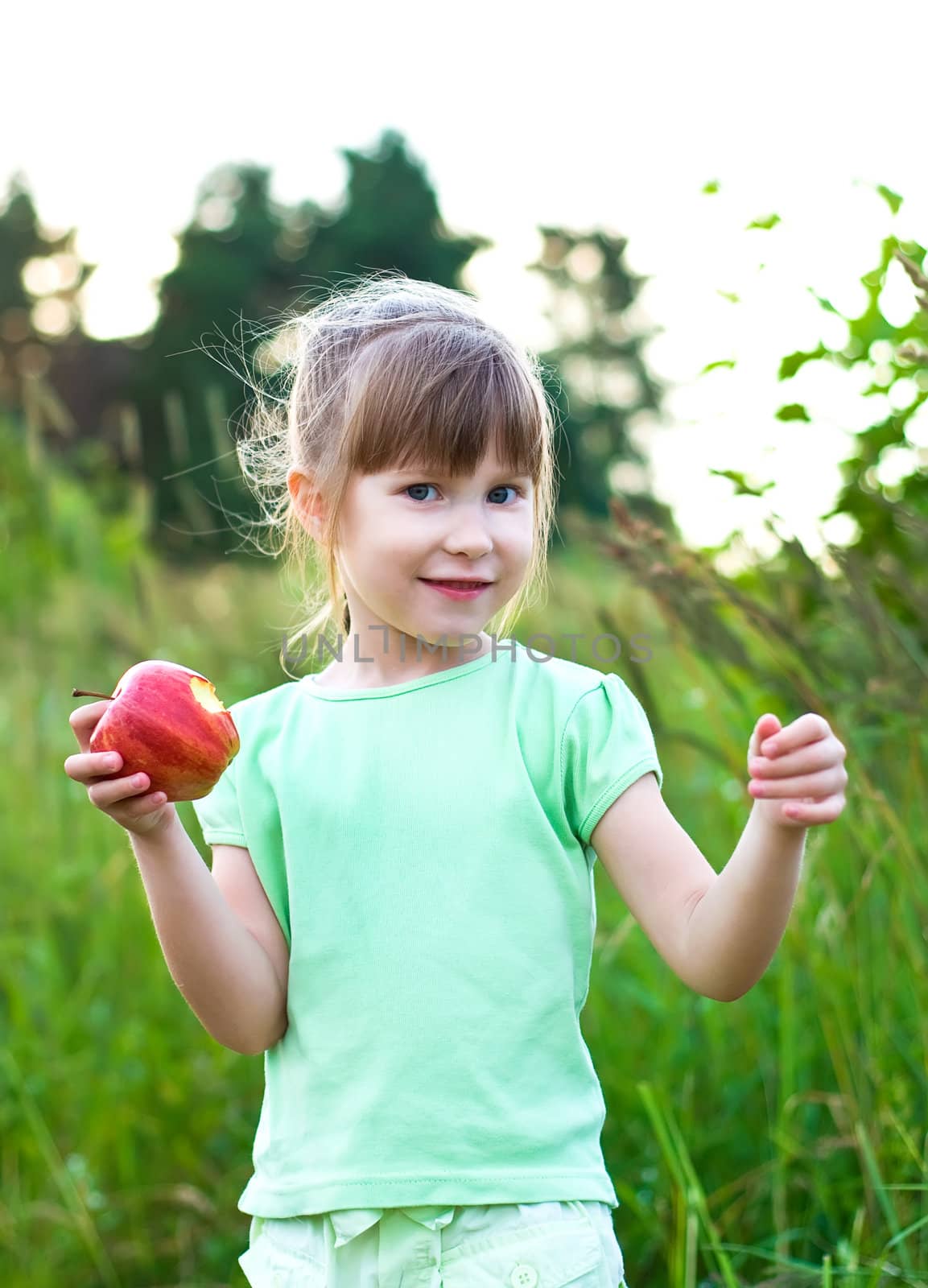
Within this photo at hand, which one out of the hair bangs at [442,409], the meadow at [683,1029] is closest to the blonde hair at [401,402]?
the hair bangs at [442,409]

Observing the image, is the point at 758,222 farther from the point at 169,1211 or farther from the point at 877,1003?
the point at 169,1211

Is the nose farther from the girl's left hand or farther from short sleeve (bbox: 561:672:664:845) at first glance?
the girl's left hand

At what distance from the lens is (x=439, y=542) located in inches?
53.2

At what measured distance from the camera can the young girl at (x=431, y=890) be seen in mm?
1292

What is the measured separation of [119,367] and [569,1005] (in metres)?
20.9

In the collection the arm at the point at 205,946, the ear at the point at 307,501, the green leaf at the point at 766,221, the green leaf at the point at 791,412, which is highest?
the green leaf at the point at 766,221

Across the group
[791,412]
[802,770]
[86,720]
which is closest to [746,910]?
[802,770]

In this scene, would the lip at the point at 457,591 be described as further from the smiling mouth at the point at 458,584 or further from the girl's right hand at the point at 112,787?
the girl's right hand at the point at 112,787

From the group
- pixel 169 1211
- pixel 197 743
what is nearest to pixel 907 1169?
pixel 197 743

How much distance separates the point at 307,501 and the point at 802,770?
28.3 inches

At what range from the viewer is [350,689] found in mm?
1492

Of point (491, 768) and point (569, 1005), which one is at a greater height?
point (491, 768)

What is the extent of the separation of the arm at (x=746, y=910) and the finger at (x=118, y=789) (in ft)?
1.77

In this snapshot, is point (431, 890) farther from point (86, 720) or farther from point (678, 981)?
point (678, 981)
